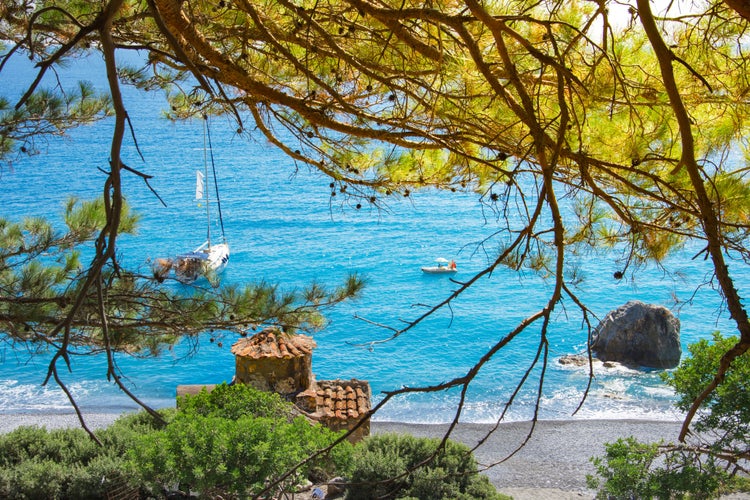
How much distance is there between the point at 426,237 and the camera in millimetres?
19547

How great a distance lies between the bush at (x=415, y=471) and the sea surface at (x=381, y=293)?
1369 mm

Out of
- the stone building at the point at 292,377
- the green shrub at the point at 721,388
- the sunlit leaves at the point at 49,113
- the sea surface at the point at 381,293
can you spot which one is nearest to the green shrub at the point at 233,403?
the sea surface at the point at 381,293

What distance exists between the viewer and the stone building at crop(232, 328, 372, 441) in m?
6.80

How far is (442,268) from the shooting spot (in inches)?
648

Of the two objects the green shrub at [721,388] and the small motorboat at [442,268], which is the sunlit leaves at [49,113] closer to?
the green shrub at [721,388]

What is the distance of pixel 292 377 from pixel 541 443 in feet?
13.9

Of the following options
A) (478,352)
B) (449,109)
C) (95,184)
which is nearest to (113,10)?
(449,109)

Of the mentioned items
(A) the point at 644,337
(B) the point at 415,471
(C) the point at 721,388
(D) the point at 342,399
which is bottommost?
(D) the point at 342,399

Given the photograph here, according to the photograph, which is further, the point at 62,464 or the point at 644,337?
the point at 644,337

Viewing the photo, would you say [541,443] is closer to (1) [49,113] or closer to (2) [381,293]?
(2) [381,293]

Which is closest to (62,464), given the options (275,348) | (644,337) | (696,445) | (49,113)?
(275,348)

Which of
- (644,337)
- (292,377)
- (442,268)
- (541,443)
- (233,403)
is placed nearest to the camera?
(233,403)

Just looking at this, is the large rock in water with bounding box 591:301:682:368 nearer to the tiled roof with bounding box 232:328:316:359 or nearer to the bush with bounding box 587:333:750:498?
the tiled roof with bounding box 232:328:316:359

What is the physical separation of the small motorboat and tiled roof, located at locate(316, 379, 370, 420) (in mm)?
8969
